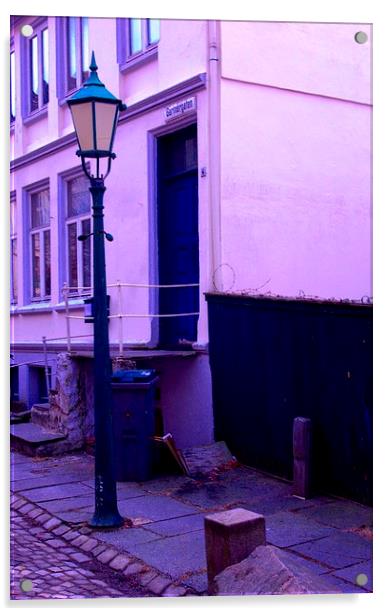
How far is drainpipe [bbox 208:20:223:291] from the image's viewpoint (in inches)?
269

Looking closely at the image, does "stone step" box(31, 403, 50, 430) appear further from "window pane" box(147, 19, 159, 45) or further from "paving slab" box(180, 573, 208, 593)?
"window pane" box(147, 19, 159, 45)

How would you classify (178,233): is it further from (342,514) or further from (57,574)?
(57,574)

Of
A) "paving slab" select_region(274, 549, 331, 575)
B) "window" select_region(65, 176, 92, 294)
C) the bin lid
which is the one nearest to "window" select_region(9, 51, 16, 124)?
"window" select_region(65, 176, 92, 294)

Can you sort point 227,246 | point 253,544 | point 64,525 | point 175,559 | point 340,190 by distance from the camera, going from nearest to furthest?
point 253,544, point 175,559, point 64,525, point 340,190, point 227,246

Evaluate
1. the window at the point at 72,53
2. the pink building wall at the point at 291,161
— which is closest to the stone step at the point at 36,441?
the pink building wall at the point at 291,161

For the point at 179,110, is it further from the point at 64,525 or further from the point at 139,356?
the point at 64,525

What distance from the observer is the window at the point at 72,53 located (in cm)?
524

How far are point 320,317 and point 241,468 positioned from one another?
1.41 metres

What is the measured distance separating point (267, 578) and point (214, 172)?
3.77 metres

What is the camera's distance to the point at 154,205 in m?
7.57

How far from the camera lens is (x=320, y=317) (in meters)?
5.80

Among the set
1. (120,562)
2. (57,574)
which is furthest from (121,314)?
(57,574)

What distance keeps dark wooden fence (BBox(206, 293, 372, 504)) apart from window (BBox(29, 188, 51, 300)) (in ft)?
4.68

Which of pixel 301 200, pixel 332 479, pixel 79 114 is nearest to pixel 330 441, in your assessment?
pixel 332 479
